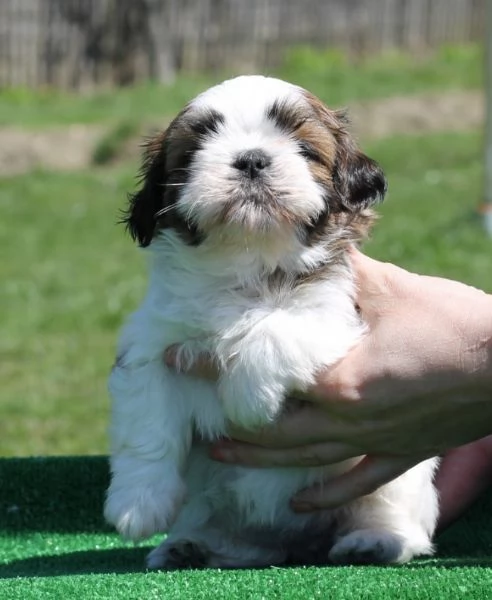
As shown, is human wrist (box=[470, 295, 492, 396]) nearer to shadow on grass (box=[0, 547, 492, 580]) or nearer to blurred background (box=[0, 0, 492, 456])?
shadow on grass (box=[0, 547, 492, 580])

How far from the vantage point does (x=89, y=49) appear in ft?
73.6

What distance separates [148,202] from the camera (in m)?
4.11

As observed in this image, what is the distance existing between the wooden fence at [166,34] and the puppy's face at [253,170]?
18.5 metres

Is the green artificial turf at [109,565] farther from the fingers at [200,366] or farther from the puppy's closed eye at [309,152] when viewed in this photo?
the puppy's closed eye at [309,152]

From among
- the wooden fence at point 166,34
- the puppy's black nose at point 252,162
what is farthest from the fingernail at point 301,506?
the wooden fence at point 166,34

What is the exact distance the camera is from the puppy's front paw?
3.88 metres

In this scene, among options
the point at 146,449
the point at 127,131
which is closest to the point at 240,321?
the point at 146,449

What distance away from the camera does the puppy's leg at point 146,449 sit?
3863 millimetres

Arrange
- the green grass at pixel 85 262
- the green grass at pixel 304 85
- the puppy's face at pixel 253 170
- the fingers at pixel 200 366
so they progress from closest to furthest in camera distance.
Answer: the puppy's face at pixel 253 170
the fingers at pixel 200 366
the green grass at pixel 85 262
the green grass at pixel 304 85

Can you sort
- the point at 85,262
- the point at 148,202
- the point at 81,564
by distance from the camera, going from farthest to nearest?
the point at 85,262
the point at 81,564
the point at 148,202

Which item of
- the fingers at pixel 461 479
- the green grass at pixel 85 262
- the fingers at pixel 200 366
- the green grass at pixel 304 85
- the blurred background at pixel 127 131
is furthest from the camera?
the green grass at pixel 304 85

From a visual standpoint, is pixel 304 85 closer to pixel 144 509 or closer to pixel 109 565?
pixel 109 565

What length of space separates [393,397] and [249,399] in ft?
1.51

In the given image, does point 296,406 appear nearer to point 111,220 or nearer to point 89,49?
point 111,220
